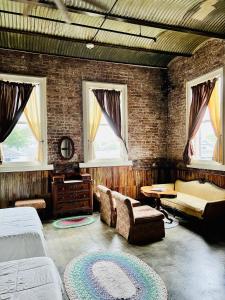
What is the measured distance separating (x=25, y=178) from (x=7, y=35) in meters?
3.33

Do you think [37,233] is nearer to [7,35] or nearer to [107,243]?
[107,243]

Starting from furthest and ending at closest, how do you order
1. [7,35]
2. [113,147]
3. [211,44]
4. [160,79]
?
[160,79] → [113,147] → [211,44] → [7,35]

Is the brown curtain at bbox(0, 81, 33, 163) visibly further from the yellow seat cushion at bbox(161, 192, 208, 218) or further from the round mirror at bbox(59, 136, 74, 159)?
the yellow seat cushion at bbox(161, 192, 208, 218)

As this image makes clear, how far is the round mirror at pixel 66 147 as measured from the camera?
6430mm

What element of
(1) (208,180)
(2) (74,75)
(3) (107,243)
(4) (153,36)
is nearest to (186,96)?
(4) (153,36)

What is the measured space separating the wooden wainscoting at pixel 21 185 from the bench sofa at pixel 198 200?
317 cm

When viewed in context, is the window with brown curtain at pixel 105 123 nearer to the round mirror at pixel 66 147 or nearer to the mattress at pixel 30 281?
the round mirror at pixel 66 147

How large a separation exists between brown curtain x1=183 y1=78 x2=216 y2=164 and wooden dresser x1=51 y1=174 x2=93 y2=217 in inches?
107

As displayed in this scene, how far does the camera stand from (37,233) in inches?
123

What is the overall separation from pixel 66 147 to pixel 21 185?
4.80ft

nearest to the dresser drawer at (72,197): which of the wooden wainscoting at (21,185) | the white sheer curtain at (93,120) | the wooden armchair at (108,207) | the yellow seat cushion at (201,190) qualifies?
the wooden wainscoting at (21,185)

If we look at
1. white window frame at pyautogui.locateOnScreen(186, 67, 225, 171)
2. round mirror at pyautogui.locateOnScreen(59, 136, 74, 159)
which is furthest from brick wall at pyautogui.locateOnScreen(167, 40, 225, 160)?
round mirror at pyautogui.locateOnScreen(59, 136, 74, 159)

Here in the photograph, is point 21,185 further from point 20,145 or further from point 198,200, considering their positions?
point 198,200

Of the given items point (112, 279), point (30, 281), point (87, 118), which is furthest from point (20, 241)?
point (87, 118)
